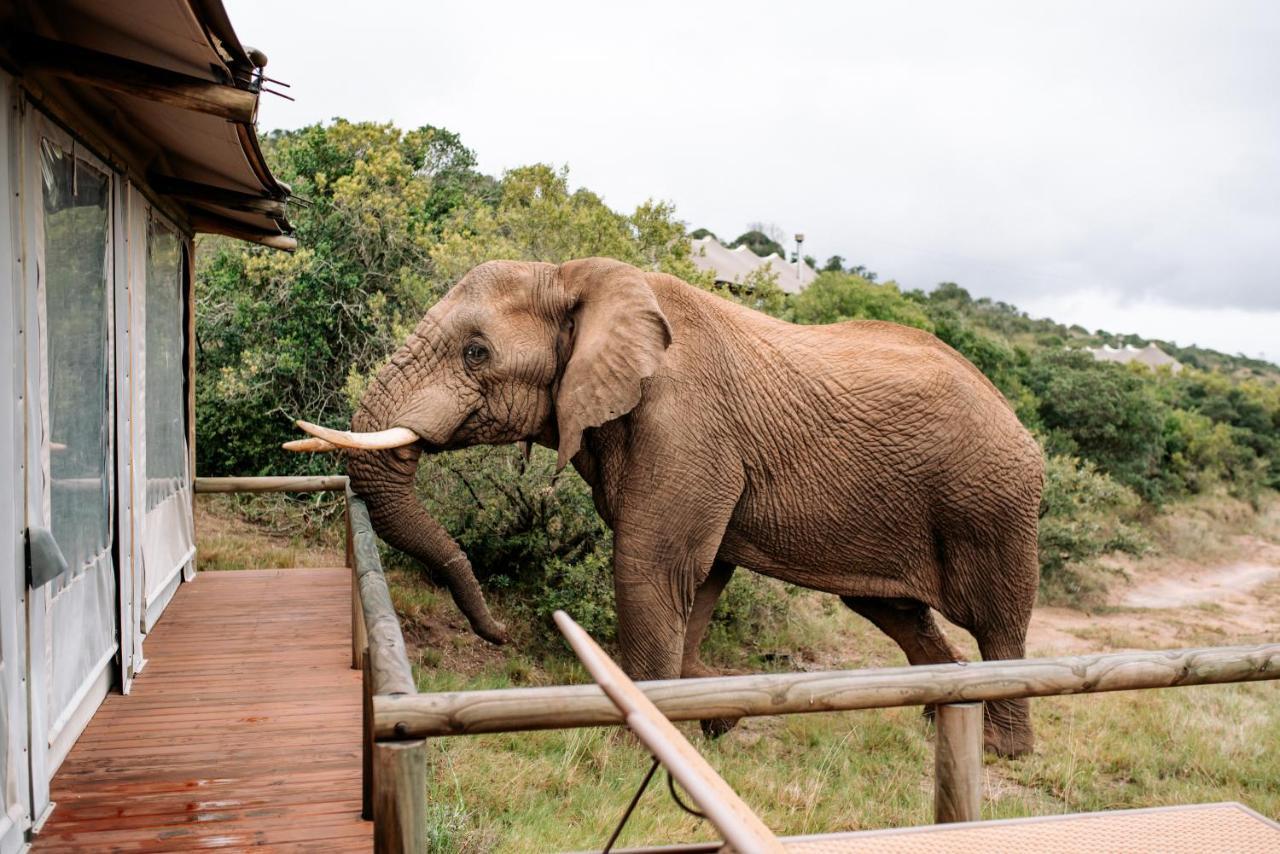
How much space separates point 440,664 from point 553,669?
85 cm

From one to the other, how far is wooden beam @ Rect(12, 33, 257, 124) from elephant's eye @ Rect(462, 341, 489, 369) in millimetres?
2067

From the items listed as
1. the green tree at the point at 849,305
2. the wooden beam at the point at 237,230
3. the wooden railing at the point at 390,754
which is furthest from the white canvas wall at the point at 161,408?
the green tree at the point at 849,305

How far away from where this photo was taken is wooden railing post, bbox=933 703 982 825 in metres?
3.17

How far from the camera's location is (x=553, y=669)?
7781 millimetres

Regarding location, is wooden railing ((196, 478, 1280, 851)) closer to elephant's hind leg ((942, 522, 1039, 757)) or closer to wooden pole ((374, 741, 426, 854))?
wooden pole ((374, 741, 426, 854))

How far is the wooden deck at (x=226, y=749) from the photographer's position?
146 inches

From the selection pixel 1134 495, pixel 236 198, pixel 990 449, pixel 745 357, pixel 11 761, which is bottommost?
pixel 1134 495

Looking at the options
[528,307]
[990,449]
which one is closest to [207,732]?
[528,307]

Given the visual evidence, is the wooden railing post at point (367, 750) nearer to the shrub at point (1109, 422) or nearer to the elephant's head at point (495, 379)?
the elephant's head at point (495, 379)

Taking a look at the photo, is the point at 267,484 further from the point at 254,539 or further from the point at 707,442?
the point at 707,442

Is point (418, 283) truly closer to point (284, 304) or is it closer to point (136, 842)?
point (284, 304)

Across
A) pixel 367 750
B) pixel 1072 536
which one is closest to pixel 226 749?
pixel 367 750

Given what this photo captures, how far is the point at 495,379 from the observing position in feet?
19.0

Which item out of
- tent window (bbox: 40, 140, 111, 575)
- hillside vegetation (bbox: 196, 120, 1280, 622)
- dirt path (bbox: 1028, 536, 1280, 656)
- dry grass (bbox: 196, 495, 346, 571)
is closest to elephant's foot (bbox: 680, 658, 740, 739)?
hillside vegetation (bbox: 196, 120, 1280, 622)
